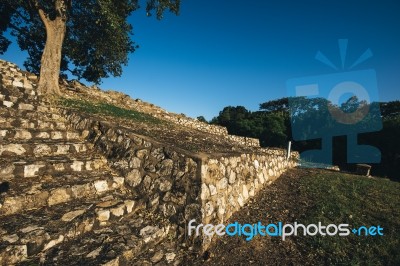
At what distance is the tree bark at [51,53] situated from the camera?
9.68 metres

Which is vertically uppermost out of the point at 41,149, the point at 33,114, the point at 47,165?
the point at 33,114

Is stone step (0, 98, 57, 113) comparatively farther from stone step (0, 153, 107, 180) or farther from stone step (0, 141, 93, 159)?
stone step (0, 153, 107, 180)

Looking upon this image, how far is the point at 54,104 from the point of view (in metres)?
7.68

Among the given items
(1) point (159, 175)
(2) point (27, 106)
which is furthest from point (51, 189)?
(2) point (27, 106)

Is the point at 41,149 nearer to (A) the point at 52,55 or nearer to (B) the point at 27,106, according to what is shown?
(B) the point at 27,106

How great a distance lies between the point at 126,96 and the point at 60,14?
5.42 metres

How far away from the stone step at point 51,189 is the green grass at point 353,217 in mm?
3816

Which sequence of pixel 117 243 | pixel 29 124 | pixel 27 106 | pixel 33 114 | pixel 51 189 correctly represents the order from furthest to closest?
pixel 27 106
pixel 33 114
pixel 29 124
pixel 51 189
pixel 117 243

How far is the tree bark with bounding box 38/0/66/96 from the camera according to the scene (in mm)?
9680

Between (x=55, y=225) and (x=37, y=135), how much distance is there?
3106 millimetres

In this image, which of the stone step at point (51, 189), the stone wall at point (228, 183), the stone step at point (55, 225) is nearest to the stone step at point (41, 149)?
the stone step at point (51, 189)

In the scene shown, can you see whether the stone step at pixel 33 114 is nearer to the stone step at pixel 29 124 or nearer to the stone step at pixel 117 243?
the stone step at pixel 29 124

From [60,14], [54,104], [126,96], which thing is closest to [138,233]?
[54,104]

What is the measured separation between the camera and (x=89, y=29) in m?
12.5
